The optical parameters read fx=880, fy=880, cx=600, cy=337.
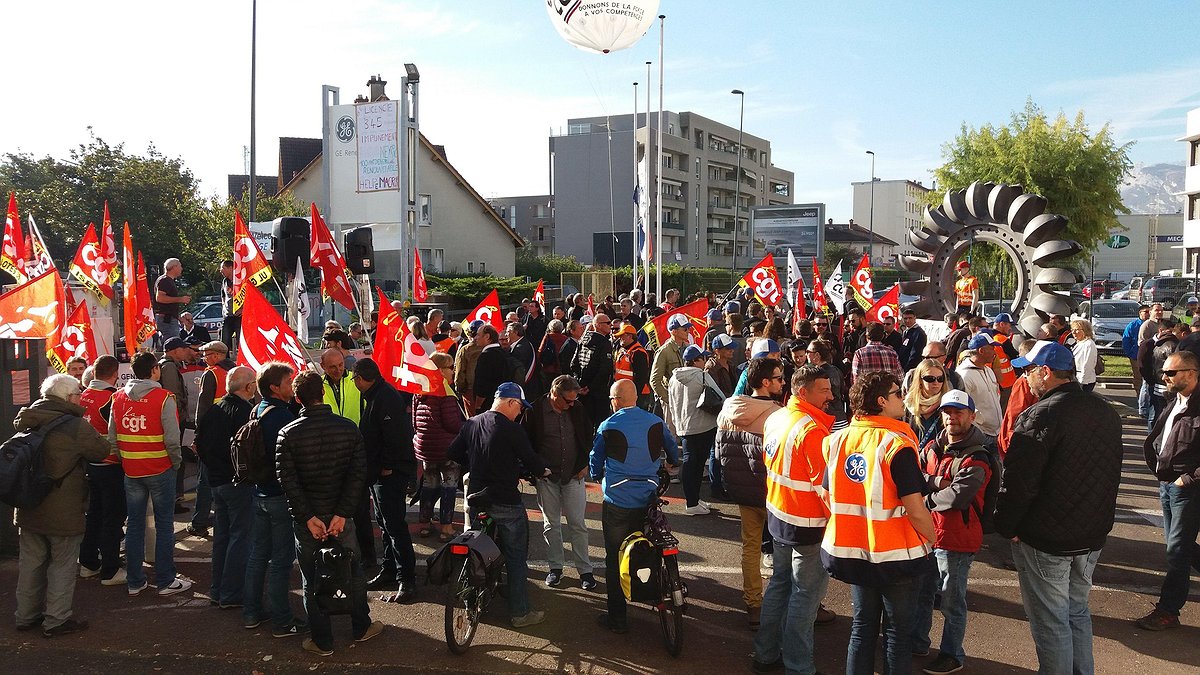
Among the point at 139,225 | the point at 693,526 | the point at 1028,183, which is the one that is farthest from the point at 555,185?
the point at 693,526

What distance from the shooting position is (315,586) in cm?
555

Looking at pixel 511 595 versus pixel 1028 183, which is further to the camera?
pixel 1028 183

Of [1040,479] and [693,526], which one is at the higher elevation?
[1040,479]

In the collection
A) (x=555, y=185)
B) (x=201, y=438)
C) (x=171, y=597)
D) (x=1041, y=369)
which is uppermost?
(x=555, y=185)

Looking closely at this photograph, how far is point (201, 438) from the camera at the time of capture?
20.7 ft

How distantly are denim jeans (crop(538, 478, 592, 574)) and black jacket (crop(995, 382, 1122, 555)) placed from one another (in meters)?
3.22

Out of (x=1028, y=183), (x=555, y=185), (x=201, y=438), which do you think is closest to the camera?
(x=201, y=438)

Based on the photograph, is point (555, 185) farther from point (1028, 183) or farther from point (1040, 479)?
point (1040, 479)

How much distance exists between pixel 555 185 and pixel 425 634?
228ft

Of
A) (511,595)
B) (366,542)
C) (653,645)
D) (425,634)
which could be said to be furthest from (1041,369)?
(366,542)

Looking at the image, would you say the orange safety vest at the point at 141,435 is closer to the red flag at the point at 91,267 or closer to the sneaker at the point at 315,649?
the sneaker at the point at 315,649

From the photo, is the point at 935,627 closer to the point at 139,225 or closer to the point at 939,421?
the point at 939,421

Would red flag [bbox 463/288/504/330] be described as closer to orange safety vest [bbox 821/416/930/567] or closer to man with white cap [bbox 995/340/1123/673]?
orange safety vest [bbox 821/416/930/567]

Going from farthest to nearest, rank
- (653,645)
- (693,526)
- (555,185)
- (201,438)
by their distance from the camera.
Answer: (555,185), (693,526), (201,438), (653,645)
